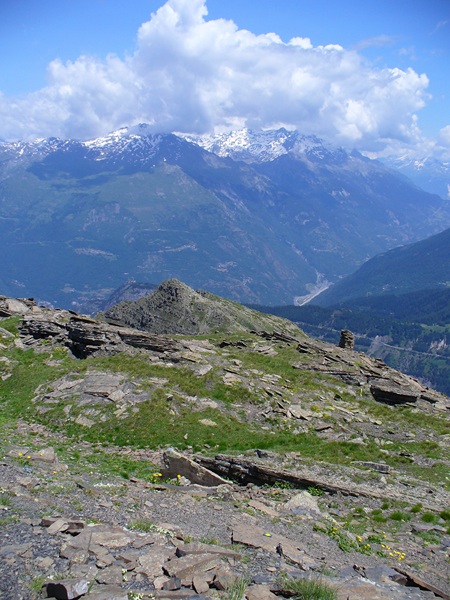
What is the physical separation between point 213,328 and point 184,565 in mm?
76774

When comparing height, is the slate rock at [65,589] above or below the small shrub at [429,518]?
above

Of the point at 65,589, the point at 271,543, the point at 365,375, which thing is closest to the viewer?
the point at 65,589

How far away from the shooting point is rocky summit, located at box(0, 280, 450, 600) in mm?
13258

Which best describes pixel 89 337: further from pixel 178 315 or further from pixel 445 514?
pixel 178 315

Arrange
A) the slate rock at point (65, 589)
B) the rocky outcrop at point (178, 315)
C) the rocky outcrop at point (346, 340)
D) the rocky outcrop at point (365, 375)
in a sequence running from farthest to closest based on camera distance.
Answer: the rocky outcrop at point (178, 315), the rocky outcrop at point (346, 340), the rocky outcrop at point (365, 375), the slate rock at point (65, 589)

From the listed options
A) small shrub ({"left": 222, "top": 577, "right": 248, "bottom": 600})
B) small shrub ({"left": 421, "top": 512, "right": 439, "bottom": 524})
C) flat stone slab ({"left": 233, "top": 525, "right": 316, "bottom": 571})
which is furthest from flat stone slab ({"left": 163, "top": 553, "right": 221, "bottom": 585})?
small shrub ({"left": 421, "top": 512, "right": 439, "bottom": 524})

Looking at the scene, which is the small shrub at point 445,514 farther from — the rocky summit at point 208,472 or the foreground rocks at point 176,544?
the foreground rocks at point 176,544

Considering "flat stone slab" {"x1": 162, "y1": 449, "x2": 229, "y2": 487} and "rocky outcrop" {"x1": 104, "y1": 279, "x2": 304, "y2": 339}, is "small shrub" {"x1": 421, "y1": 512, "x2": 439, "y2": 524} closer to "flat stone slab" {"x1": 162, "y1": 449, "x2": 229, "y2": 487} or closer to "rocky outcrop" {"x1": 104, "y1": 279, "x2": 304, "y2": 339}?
"flat stone slab" {"x1": 162, "y1": 449, "x2": 229, "y2": 487}

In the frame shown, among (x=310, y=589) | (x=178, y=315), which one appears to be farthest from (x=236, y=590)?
(x=178, y=315)

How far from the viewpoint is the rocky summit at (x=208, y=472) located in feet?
43.5

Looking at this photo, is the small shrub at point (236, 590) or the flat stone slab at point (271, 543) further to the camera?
the flat stone slab at point (271, 543)

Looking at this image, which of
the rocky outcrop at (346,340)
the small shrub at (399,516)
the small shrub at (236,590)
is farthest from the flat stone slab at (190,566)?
the rocky outcrop at (346,340)

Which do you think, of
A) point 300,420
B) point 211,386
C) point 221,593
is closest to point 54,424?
point 211,386

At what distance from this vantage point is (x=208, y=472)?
84.2 ft
